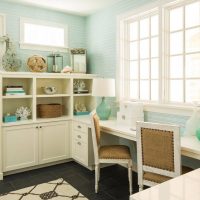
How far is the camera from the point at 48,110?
394 cm

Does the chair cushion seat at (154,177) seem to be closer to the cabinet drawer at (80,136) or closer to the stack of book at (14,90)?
the cabinet drawer at (80,136)

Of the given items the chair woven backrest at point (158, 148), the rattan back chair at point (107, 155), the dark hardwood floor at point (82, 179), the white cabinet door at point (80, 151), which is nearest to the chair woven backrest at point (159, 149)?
the chair woven backrest at point (158, 148)

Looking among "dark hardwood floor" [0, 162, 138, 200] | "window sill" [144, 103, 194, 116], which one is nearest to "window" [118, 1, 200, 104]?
"window sill" [144, 103, 194, 116]

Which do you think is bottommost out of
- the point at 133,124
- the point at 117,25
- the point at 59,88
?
the point at 133,124

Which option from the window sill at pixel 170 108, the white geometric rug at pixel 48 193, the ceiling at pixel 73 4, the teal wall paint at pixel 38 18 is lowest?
the white geometric rug at pixel 48 193

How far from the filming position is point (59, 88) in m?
4.41

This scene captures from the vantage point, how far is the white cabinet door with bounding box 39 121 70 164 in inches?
150

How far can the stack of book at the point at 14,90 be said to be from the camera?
11.8 ft

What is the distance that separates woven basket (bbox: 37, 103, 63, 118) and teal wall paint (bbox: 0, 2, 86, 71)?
73 centimetres

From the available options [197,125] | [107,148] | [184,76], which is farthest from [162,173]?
[184,76]

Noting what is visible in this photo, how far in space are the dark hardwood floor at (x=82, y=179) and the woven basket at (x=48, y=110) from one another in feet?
2.80

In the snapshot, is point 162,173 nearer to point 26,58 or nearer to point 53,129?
point 53,129

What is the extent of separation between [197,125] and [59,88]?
2.59 metres

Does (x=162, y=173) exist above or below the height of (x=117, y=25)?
below
